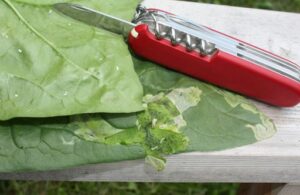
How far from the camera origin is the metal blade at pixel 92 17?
3.29 feet

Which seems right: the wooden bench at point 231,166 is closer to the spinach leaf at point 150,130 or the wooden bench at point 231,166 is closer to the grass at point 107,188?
the spinach leaf at point 150,130

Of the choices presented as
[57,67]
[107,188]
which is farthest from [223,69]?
[107,188]

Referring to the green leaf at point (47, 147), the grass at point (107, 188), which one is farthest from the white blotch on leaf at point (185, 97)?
the grass at point (107, 188)

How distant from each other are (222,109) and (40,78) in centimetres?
30

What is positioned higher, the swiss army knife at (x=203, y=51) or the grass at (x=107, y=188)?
the swiss army knife at (x=203, y=51)

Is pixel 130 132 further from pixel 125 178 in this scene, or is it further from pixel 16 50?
pixel 16 50

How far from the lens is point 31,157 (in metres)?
0.95

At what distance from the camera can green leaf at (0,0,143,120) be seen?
3.05ft

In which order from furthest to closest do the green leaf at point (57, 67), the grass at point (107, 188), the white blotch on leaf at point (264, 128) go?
the grass at point (107, 188), the white blotch on leaf at point (264, 128), the green leaf at point (57, 67)

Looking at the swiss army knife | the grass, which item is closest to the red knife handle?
the swiss army knife

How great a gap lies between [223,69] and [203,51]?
0.14ft

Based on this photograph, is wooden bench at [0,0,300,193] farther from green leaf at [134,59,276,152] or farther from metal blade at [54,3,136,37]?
metal blade at [54,3,136,37]

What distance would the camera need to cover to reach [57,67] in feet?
3.14

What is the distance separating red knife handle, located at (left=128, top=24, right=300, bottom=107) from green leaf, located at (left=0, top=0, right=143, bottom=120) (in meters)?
0.04
